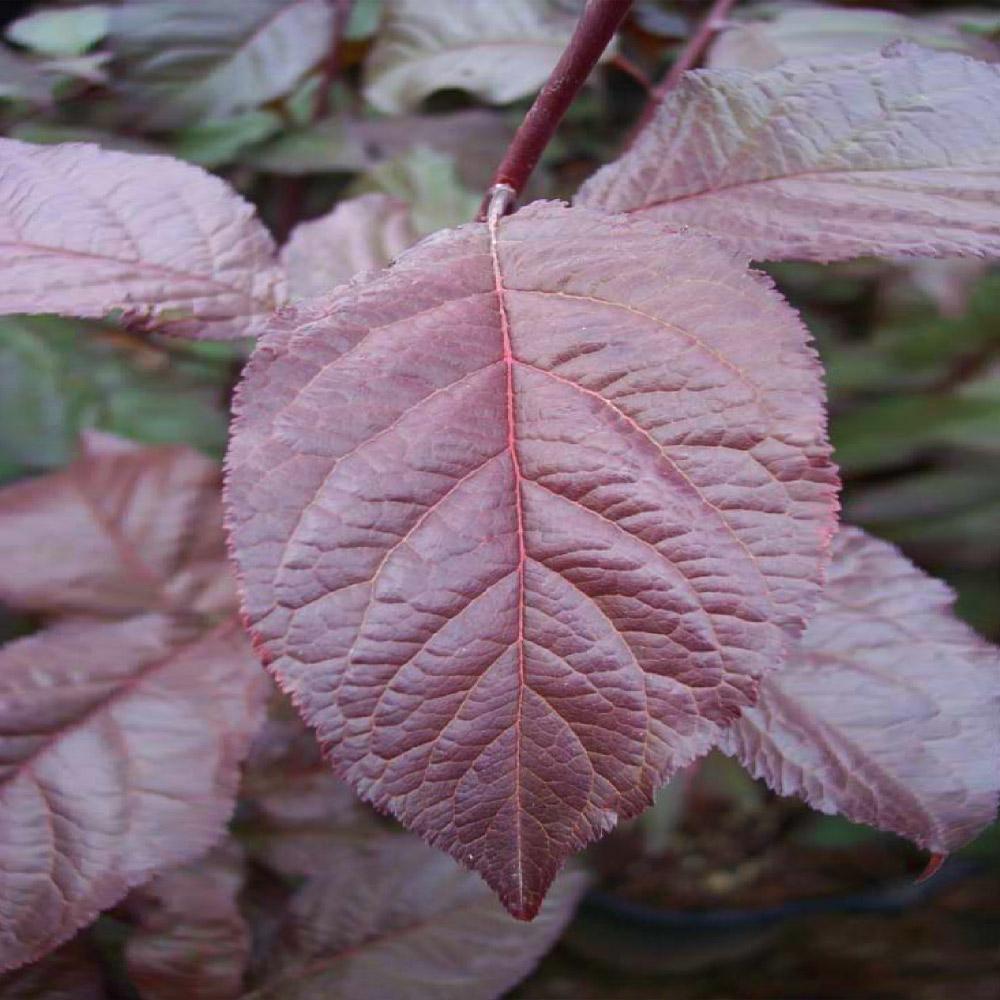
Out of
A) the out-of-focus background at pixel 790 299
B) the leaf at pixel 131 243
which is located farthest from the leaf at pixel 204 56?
the leaf at pixel 131 243

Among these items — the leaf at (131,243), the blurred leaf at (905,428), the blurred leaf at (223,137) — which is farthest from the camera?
the blurred leaf at (905,428)

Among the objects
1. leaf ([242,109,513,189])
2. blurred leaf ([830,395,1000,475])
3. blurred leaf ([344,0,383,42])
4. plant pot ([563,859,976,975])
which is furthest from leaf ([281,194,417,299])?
plant pot ([563,859,976,975])

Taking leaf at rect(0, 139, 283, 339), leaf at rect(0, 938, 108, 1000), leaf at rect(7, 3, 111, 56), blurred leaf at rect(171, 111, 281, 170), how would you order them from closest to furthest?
1. leaf at rect(0, 139, 283, 339)
2. leaf at rect(0, 938, 108, 1000)
3. leaf at rect(7, 3, 111, 56)
4. blurred leaf at rect(171, 111, 281, 170)

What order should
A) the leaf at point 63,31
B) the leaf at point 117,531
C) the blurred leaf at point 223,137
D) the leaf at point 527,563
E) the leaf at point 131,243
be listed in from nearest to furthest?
the leaf at point 527,563 → the leaf at point 131,243 → the leaf at point 117,531 → the leaf at point 63,31 → the blurred leaf at point 223,137

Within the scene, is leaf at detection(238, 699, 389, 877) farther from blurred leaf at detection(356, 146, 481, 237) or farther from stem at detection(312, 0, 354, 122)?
stem at detection(312, 0, 354, 122)

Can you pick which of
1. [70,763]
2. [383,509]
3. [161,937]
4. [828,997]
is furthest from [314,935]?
[828,997]

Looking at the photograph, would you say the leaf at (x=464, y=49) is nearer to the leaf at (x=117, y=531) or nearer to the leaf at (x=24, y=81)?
the leaf at (x=24, y=81)
